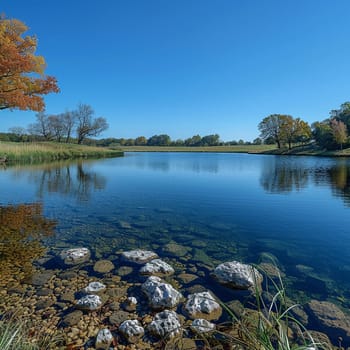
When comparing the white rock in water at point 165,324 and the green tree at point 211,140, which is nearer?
the white rock in water at point 165,324

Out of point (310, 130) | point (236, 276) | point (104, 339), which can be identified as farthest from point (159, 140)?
point (104, 339)

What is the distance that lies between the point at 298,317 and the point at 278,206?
20.5ft

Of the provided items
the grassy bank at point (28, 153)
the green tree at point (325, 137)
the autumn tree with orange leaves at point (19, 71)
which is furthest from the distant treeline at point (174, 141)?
the autumn tree with orange leaves at point (19, 71)

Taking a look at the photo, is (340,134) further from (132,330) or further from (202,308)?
(132,330)

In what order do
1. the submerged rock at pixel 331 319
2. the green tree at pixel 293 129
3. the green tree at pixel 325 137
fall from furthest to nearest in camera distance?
the green tree at pixel 293 129
the green tree at pixel 325 137
the submerged rock at pixel 331 319

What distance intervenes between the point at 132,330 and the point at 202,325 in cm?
83

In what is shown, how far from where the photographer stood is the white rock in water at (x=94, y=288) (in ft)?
11.1

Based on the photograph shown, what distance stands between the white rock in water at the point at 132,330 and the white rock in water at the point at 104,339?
0.48 ft

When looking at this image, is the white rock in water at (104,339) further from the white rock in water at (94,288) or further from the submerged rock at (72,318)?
the white rock in water at (94,288)

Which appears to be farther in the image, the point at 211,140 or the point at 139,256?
the point at 211,140

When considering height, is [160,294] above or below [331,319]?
above

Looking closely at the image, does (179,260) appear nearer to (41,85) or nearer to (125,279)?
(125,279)

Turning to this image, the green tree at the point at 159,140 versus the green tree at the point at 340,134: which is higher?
the green tree at the point at 159,140

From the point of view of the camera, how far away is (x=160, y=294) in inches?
127
